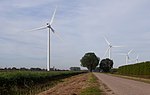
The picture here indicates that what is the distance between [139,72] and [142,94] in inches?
2713

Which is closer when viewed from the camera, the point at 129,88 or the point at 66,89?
the point at 66,89

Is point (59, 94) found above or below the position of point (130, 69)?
below

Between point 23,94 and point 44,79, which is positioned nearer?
point 23,94

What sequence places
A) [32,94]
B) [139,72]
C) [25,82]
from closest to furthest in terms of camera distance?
[32,94] < [25,82] < [139,72]

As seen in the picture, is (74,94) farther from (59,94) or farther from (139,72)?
(139,72)

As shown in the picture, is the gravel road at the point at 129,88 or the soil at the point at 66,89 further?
the soil at the point at 66,89

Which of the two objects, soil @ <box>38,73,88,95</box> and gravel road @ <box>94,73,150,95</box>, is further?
soil @ <box>38,73,88,95</box>

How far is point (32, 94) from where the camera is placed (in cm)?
3192

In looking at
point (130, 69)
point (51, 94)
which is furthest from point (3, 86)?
point (130, 69)

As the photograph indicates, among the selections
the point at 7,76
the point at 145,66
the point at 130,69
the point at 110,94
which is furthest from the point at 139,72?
Answer: the point at 110,94

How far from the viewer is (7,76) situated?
36594 millimetres

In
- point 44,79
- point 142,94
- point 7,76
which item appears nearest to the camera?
point 142,94

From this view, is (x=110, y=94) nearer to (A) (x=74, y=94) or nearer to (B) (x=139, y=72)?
(A) (x=74, y=94)

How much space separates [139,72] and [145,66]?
27.7 ft
